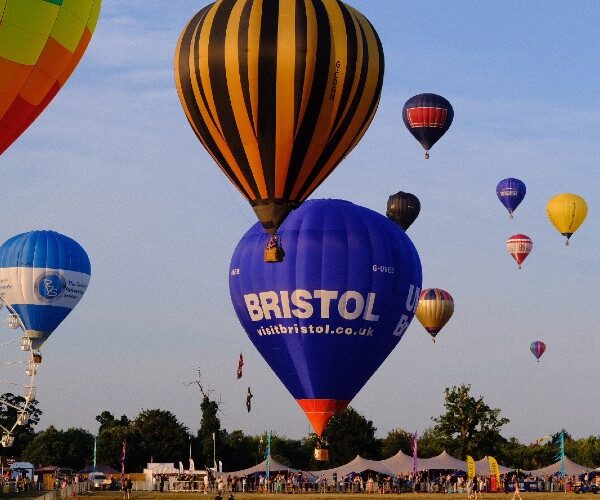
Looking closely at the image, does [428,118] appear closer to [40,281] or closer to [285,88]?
[40,281]

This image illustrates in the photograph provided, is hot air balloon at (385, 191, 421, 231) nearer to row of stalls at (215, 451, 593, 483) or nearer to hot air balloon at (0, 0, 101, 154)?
row of stalls at (215, 451, 593, 483)

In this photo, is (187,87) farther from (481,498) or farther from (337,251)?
(481,498)

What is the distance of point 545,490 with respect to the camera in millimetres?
69062

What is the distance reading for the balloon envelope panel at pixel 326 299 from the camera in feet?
156

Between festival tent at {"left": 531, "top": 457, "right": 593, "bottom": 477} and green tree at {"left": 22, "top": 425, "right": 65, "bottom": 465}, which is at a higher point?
green tree at {"left": 22, "top": 425, "right": 65, "bottom": 465}

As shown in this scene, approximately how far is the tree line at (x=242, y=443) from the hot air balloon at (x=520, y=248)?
24808 mm

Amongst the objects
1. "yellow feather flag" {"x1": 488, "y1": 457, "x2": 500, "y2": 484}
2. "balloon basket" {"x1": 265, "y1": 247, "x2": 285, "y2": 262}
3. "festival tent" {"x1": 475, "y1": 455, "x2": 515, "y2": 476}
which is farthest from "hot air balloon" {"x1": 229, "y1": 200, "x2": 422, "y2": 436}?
"festival tent" {"x1": 475, "y1": 455, "x2": 515, "y2": 476}

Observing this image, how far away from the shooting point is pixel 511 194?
252 feet

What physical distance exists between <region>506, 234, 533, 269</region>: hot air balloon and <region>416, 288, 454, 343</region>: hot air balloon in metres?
6.64

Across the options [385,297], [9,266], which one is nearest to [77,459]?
[9,266]

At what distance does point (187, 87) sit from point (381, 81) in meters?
5.99

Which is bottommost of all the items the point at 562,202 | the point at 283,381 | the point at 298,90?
the point at 283,381

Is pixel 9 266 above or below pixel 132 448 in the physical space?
above

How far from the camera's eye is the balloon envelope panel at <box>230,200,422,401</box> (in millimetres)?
47469
